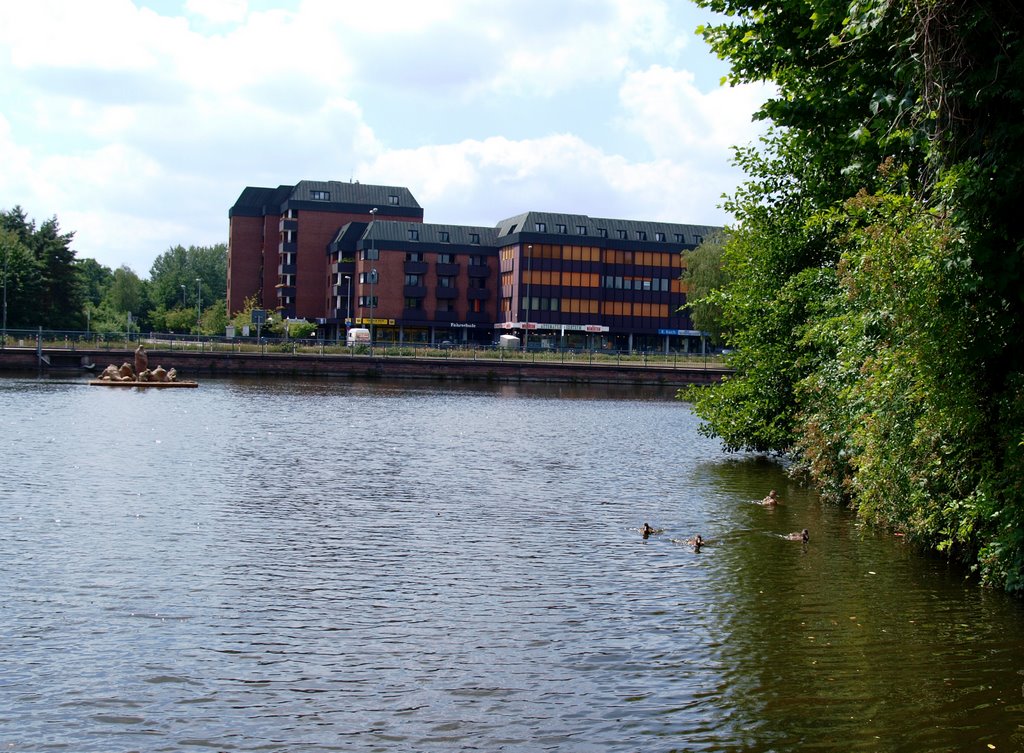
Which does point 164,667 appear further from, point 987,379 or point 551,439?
point 551,439

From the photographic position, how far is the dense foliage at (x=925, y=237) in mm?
14516

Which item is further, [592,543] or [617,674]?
[592,543]

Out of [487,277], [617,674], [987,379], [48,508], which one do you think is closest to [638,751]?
[617,674]

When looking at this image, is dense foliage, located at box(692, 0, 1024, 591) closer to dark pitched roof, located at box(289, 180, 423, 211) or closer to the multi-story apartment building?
the multi-story apartment building

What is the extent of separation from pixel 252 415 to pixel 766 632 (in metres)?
37.8

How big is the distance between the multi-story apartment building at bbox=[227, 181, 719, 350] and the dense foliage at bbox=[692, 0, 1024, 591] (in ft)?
367

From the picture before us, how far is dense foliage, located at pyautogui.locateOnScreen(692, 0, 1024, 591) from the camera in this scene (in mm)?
14516

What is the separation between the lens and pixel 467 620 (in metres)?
14.6

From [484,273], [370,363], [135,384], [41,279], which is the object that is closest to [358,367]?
[370,363]

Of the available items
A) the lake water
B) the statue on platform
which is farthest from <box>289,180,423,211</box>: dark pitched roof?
the lake water

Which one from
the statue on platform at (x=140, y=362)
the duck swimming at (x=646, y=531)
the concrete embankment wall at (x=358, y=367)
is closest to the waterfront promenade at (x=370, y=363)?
the concrete embankment wall at (x=358, y=367)

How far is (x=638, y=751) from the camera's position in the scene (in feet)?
33.6

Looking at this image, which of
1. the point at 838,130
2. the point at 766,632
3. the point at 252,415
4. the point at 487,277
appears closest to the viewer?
the point at 766,632

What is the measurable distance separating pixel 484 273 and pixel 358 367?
53154 millimetres
